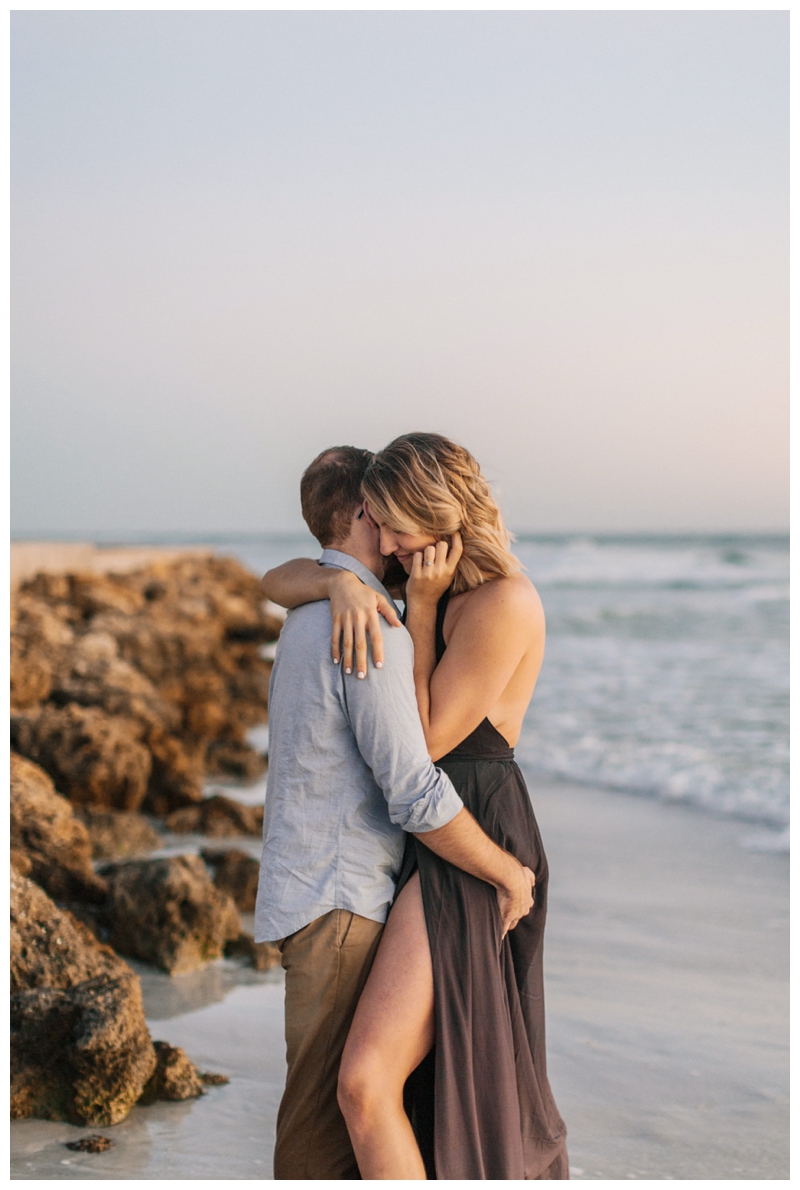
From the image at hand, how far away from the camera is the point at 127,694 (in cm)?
901

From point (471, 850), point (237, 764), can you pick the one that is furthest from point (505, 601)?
point (237, 764)

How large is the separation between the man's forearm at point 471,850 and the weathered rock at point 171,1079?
1848 mm

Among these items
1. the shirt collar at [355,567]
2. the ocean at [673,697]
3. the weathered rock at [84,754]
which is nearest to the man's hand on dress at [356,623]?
the shirt collar at [355,567]

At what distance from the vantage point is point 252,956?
17.1 ft

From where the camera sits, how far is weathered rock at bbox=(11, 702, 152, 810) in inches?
288

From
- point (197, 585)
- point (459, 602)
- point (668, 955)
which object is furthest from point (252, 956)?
point (197, 585)

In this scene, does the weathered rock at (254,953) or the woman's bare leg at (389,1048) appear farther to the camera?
the weathered rock at (254,953)

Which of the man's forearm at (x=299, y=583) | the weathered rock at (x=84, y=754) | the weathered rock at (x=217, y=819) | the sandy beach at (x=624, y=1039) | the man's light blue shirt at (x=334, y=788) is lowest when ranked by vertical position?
the sandy beach at (x=624, y=1039)

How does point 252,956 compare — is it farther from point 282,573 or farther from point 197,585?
point 197,585

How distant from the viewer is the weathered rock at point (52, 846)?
17.4 ft

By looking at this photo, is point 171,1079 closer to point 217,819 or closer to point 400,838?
point 400,838

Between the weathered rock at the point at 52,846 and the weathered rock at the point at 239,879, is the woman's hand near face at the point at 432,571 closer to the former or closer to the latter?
the weathered rock at the point at 52,846

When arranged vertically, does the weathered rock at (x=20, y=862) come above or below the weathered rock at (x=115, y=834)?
above
